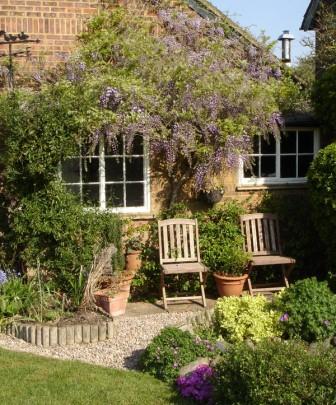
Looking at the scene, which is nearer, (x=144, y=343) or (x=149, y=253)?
(x=144, y=343)

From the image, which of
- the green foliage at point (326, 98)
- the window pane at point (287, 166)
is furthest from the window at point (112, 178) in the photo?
the green foliage at point (326, 98)

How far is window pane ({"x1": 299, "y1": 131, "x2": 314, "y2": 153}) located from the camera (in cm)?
964

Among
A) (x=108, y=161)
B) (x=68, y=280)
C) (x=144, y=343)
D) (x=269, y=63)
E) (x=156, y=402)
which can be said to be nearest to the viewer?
(x=156, y=402)

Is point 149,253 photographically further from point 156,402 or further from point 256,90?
point 156,402

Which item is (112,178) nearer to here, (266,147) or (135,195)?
(135,195)

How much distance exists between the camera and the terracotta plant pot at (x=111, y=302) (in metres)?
7.62

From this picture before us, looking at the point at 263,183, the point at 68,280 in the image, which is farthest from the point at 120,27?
the point at 68,280

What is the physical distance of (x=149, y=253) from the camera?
870cm

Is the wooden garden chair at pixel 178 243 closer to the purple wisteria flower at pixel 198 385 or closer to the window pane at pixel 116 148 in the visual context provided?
the window pane at pixel 116 148

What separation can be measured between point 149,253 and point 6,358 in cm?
321

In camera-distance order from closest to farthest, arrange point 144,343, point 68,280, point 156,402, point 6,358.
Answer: point 156,402 → point 6,358 → point 144,343 → point 68,280

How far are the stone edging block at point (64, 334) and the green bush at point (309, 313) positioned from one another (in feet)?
6.51

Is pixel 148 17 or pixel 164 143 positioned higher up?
pixel 148 17

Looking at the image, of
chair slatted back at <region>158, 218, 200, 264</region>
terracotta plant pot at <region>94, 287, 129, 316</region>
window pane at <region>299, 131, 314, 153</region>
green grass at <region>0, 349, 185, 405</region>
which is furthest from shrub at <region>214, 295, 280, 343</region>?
window pane at <region>299, 131, 314, 153</region>
